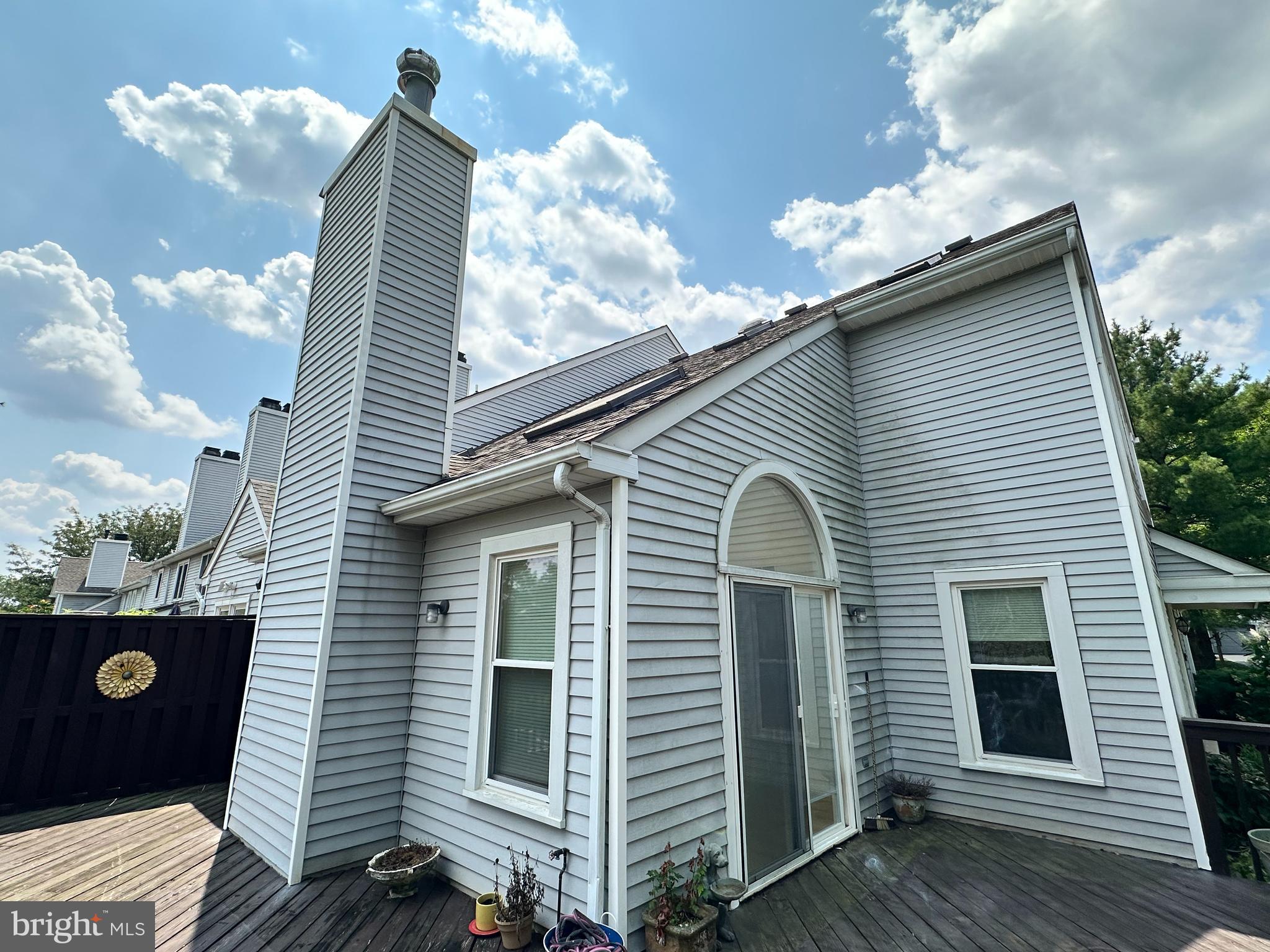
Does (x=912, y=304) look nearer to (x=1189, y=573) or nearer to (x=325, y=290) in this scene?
(x=1189, y=573)

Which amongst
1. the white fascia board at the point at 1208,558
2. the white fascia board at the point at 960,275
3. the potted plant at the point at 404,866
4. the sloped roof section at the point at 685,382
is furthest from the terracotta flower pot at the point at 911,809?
the white fascia board at the point at 960,275

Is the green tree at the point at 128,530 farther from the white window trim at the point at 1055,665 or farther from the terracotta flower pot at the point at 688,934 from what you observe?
the white window trim at the point at 1055,665

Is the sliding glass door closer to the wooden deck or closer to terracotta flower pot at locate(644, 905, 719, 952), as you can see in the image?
the wooden deck

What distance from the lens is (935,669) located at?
4922 millimetres

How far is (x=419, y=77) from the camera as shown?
554 cm

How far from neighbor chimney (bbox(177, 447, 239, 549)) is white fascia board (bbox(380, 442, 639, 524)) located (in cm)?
1658

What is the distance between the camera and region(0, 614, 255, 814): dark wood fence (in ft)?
16.8

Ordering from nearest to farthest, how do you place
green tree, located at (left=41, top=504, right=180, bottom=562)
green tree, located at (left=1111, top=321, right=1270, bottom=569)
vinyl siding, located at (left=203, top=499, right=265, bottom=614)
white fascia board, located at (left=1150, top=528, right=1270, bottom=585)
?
white fascia board, located at (left=1150, top=528, right=1270, bottom=585)
vinyl siding, located at (left=203, top=499, right=265, bottom=614)
green tree, located at (left=1111, top=321, right=1270, bottom=569)
green tree, located at (left=41, top=504, right=180, bottom=562)

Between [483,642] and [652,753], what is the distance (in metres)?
1.52

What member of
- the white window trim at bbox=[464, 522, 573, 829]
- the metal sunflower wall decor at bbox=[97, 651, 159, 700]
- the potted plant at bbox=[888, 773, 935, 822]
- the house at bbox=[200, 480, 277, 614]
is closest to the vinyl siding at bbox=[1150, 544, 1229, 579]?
the potted plant at bbox=[888, 773, 935, 822]

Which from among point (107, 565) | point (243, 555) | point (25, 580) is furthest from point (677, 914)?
point (25, 580)

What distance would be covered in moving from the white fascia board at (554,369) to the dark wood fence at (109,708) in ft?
13.8

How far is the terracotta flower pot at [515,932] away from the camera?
8.93 ft

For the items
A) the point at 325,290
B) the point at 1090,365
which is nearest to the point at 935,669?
the point at 1090,365
